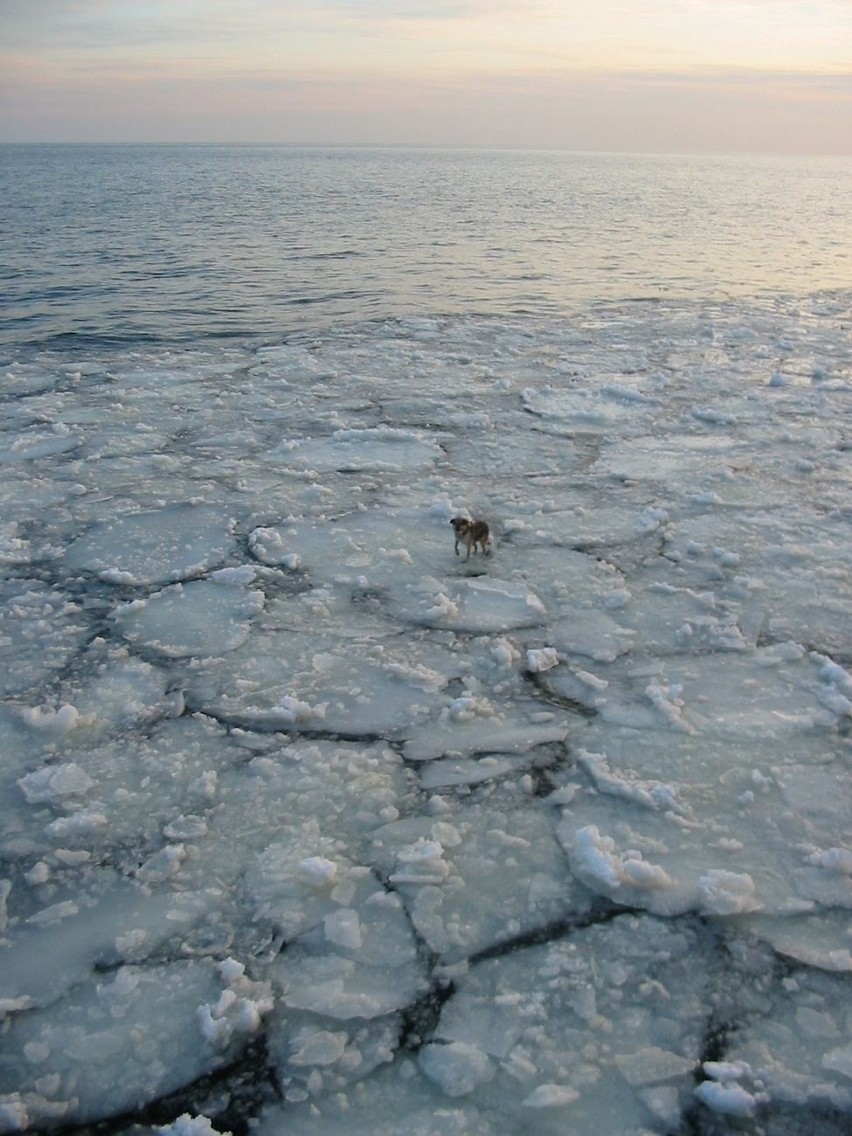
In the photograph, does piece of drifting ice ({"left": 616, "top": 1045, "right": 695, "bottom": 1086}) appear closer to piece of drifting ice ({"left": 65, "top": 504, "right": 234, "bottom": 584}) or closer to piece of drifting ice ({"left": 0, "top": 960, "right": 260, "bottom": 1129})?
piece of drifting ice ({"left": 0, "top": 960, "right": 260, "bottom": 1129})

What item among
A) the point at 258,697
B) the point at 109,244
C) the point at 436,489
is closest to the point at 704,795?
the point at 258,697

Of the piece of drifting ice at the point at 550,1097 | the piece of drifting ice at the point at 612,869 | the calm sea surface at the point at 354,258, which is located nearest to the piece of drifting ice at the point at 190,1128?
the piece of drifting ice at the point at 550,1097

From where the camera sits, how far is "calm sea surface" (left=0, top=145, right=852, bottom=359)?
11.5 meters

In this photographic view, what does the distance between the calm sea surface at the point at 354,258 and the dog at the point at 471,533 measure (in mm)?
7068

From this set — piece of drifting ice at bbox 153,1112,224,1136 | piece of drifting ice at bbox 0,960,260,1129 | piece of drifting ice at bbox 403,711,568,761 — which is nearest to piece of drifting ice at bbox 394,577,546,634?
piece of drifting ice at bbox 403,711,568,761

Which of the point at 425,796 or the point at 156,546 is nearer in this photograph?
the point at 425,796

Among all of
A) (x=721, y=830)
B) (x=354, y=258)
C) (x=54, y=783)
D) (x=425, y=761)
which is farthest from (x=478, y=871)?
(x=354, y=258)

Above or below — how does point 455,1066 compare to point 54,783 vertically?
below

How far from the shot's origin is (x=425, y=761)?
285cm

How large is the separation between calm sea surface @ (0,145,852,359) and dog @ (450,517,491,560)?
23.2 feet

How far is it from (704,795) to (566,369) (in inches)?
247

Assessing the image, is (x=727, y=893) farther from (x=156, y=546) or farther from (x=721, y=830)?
(x=156, y=546)

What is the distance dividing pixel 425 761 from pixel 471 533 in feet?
5.39

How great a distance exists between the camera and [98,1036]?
6.40 ft
